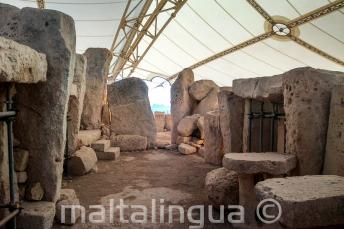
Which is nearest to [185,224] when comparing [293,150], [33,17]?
[293,150]

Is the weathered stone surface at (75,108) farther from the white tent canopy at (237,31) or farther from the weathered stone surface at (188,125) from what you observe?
the white tent canopy at (237,31)

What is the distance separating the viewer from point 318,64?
8.07m

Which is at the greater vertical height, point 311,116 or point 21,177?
point 311,116

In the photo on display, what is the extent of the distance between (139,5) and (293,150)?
7.75 meters

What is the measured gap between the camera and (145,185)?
3750 millimetres

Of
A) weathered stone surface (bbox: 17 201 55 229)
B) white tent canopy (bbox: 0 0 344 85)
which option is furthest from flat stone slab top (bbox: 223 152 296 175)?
white tent canopy (bbox: 0 0 344 85)

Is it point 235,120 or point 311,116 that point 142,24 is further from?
point 311,116

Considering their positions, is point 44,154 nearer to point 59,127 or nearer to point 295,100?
point 59,127

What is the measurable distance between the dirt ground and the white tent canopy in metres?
3.98

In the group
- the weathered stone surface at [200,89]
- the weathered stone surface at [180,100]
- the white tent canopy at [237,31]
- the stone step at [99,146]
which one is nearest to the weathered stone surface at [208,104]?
the weathered stone surface at [200,89]

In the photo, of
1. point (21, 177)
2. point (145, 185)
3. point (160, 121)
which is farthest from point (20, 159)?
point (160, 121)

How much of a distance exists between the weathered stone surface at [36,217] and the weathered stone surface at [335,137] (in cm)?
245

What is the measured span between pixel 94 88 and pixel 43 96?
3546mm

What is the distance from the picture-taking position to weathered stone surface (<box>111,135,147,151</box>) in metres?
6.13
